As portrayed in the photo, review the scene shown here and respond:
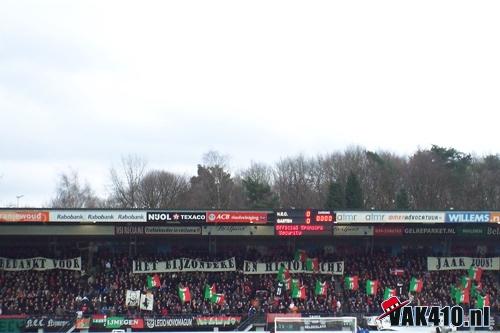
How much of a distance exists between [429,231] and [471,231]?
3103 millimetres

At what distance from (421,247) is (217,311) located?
16946 millimetres

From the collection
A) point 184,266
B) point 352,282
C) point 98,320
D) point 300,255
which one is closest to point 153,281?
point 184,266

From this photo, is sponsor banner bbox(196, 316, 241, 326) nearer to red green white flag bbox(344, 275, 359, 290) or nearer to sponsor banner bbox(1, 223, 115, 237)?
red green white flag bbox(344, 275, 359, 290)

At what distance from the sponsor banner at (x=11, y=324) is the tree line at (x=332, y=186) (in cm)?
4767

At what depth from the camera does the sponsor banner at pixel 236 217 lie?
4844 cm

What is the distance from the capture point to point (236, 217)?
48.5m

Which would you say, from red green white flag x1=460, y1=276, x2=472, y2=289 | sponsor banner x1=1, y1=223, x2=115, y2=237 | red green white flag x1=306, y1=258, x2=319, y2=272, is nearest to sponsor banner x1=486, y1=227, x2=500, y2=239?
red green white flag x1=460, y1=276, x2=472, y2=289

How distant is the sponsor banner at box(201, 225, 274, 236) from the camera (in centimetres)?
5200

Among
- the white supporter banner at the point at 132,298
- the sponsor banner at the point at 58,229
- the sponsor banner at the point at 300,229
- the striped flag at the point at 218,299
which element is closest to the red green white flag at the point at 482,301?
the sponsor banner at the point at 300,229

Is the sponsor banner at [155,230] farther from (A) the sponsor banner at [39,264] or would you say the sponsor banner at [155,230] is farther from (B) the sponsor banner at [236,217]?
(B) the sponsor banner at [236,217]

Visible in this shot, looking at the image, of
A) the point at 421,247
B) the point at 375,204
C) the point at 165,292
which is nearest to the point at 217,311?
the point at 165,292

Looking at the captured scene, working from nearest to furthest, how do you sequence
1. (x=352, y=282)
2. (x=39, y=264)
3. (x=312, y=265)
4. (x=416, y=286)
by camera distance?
1. (x=39, y=264)
2. (x=352, y=282)
3. (x=416, y=286)
4. (x=312, y=265)

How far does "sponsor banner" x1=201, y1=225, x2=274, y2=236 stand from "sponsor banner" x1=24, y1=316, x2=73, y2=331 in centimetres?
1224

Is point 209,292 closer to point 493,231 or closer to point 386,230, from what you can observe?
point 386,230
